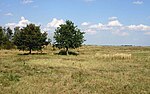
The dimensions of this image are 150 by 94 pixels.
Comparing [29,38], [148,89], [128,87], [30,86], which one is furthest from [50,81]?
[29,38]

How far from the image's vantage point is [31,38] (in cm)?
7506

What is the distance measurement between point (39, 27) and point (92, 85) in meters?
60.6

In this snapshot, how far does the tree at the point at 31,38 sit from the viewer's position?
75375 millimetres

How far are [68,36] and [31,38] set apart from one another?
10.1 metres

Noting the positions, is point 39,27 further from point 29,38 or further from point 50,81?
point 50,81

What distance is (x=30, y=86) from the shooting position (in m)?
19.5

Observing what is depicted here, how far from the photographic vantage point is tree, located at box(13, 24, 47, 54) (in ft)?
247

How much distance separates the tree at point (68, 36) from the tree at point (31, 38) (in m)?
4.01

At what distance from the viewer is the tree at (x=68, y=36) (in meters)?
77.8

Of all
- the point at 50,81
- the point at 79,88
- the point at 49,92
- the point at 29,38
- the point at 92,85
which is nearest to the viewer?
the point at 49,92

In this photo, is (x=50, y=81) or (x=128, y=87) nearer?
(x=128, y=87)

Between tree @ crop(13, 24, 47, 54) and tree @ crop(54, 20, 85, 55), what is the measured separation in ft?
13.1

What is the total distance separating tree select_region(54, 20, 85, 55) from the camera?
3063 inches

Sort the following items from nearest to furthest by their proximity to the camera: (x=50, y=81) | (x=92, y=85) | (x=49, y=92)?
(x=49, y=92)
(x=92, y=85)
(x=50, y=81)
